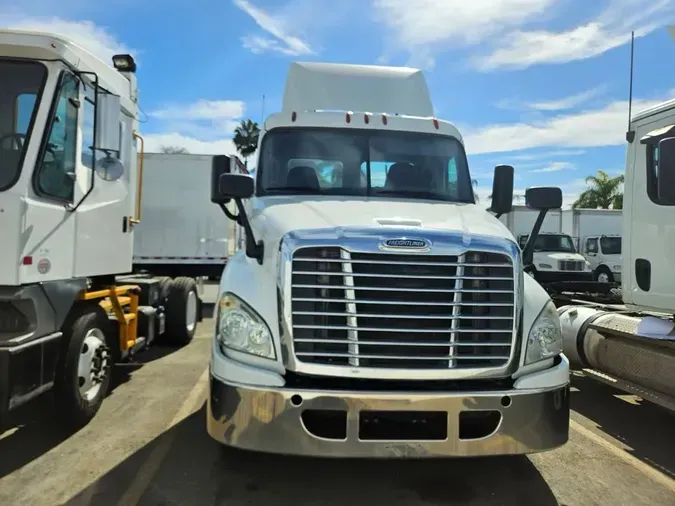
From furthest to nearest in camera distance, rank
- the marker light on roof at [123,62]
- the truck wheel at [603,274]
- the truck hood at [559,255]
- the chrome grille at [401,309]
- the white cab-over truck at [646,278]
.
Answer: the truck wheel at [603,274]
the truck hood at [559,255]
the marker light on roof at [123,62]
the white cab-over truck at [646,278]
the chrome grille at [401,309]

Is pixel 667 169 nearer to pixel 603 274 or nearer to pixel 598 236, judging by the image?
pixel 603 274

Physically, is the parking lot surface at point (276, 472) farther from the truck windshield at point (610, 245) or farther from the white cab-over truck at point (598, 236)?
the truck windshield at point (610, 245)

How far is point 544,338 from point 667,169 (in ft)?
6.26

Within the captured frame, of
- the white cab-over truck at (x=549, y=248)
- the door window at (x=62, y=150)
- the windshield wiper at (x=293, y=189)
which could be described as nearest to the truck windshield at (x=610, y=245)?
the white cab-over truck at (x=549, y=248)

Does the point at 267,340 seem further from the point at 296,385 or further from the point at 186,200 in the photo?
the point at 186,200

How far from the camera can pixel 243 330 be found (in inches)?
133

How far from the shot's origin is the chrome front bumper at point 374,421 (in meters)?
3.13

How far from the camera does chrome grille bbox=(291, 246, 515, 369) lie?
3316 millimetres

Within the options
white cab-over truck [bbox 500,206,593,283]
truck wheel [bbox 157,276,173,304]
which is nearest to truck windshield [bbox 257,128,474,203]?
truck wheel [bbox 157,276,173,304]

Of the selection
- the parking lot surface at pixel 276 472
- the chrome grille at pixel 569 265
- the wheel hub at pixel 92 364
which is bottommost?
the parking lot surface at pixel 276 472

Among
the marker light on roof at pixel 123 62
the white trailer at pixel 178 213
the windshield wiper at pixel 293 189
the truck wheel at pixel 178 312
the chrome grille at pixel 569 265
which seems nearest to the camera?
the windshield wiper at pixel 293 189

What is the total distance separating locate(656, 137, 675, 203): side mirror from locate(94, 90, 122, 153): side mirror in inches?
170

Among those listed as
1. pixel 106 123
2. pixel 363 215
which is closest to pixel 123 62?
pixel 106 123

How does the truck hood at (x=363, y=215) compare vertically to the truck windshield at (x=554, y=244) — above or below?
below
